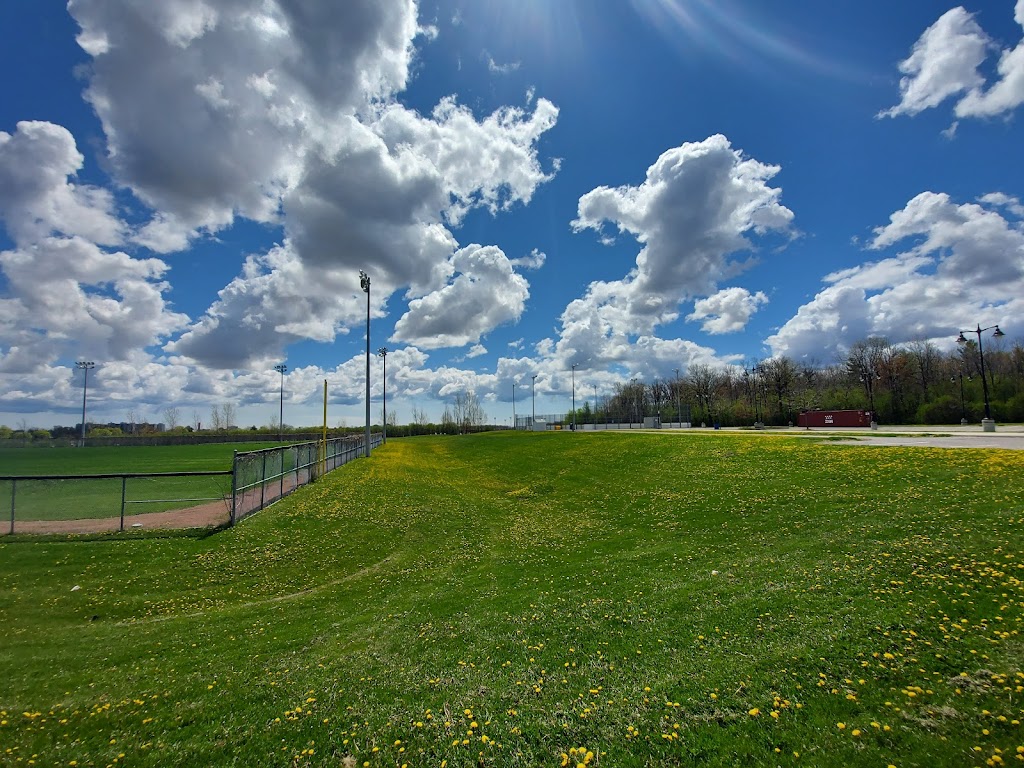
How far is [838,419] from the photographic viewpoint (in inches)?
2135

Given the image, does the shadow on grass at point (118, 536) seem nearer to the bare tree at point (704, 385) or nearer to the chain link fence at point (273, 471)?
the chain link fence at point (273, 471)

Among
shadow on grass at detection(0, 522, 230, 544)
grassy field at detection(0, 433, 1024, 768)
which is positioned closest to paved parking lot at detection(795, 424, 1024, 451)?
grassy field at detection(0, 433, 1024, 768)

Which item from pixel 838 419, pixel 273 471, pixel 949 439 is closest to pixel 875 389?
pixel 838 419

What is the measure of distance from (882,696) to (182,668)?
8.34 meters

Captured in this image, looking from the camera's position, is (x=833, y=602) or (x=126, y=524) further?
(x=126, y=524)

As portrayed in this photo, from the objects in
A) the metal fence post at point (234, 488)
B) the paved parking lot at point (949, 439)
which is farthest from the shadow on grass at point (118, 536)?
the paved parking lot at point (949, 439)

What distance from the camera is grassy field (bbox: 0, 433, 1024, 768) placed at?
4484 mm

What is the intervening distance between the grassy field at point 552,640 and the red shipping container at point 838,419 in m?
45.0

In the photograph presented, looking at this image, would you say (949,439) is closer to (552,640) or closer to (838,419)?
(552,640)

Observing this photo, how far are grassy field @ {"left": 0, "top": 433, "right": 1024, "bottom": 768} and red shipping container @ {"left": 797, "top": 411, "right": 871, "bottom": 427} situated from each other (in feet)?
148

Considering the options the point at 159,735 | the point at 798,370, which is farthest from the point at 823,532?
the point at 798,370

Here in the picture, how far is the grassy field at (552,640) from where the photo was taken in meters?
4.48

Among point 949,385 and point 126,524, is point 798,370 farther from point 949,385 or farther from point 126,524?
point 126,524

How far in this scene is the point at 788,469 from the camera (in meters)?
18.0
